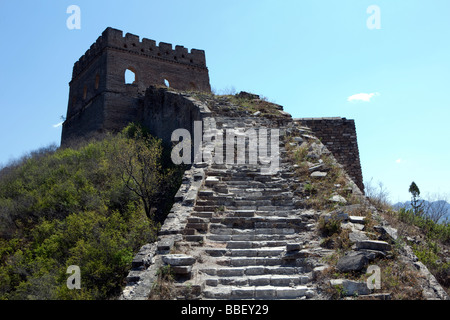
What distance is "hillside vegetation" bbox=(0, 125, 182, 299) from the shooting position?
6484mm

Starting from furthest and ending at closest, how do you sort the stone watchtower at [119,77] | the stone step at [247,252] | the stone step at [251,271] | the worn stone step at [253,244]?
the stone watchtower at [119,77] → the worn stone step at [253,244] → the stone step at [247,252] → the stone step at [251,271]

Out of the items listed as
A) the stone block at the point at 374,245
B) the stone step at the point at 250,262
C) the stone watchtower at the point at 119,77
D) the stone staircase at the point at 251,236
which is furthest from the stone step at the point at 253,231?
the stone watchtower at the point at 119,77

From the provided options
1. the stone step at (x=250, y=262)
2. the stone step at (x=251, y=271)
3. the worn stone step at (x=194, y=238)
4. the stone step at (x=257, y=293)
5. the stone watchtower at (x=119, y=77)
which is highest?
the stone watchtower at (x=119, y=77)

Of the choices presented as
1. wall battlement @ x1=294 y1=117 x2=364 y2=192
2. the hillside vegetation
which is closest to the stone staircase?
the hillside vegetation

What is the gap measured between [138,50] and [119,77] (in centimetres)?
196

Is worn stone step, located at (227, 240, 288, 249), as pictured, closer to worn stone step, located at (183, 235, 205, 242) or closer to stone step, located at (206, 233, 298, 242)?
stone step, located at (206, 233, 298, 242)

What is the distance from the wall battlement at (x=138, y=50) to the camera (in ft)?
62.0

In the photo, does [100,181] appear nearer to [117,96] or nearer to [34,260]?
[34,260]

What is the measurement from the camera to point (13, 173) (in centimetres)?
1384

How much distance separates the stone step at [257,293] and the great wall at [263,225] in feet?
0.04

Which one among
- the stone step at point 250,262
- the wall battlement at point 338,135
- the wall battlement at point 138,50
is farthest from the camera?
the wall battlement at point 138,50

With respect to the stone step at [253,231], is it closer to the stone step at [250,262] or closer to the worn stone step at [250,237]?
the worn stone step at [250,237]

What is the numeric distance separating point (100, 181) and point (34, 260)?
3.54 metres
